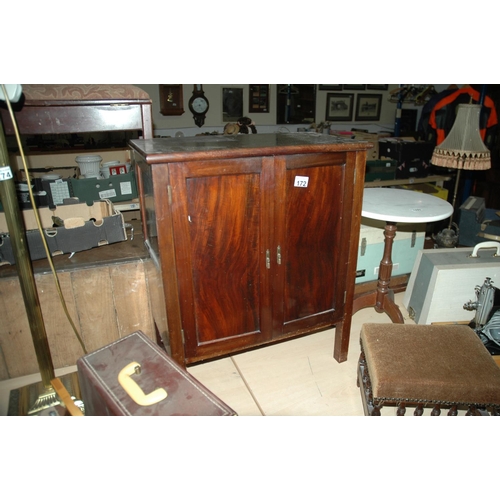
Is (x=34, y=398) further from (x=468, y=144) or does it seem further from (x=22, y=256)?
(x=468, y=144)

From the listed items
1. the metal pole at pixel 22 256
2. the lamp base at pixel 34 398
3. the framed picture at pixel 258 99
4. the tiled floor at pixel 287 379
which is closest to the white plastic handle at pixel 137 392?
the lamp base at pixel 34 398

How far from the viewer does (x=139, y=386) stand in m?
1.24

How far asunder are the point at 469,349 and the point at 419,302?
846 mm

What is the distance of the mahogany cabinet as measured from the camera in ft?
5.28

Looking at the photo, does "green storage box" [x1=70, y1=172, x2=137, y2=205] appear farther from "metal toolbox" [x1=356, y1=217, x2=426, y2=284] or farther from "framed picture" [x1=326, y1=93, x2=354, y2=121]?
"framed picture" [x1=326, y1=93, x2=354, y2=121]

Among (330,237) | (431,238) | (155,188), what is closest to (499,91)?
(431,238)

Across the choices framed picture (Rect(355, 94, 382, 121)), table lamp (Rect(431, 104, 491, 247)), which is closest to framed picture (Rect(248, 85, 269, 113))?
framed picture (Rect(355, 94, 382, 121))

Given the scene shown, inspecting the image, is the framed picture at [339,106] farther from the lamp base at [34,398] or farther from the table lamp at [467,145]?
the lamp base at [34,398]

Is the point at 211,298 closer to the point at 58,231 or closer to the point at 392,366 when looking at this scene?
the point at 392,366

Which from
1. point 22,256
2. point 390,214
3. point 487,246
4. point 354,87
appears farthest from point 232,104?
point 22,256

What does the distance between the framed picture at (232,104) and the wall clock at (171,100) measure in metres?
0.54

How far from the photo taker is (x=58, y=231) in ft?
7.03

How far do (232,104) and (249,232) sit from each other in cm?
358

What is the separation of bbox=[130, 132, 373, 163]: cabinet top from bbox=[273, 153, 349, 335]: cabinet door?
1.8 inches
